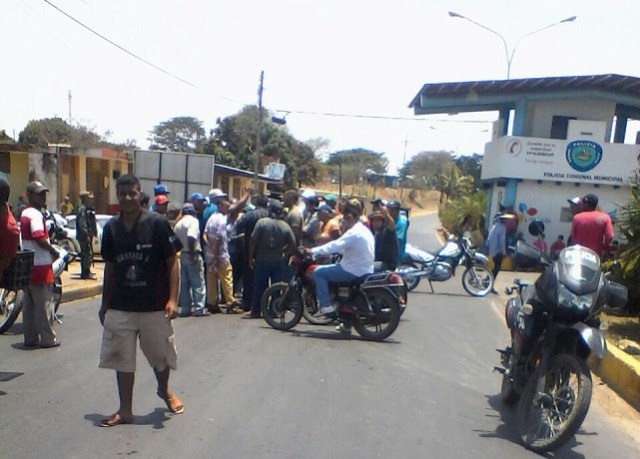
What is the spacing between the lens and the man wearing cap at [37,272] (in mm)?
7590

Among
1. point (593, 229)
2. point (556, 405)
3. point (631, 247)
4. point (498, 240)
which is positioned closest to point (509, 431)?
point (556, 405)

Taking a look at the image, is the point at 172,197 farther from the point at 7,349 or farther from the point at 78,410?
the point at 78,410

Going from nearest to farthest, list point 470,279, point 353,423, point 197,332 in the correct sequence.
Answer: point 353,423
point 197,332
point 470,279

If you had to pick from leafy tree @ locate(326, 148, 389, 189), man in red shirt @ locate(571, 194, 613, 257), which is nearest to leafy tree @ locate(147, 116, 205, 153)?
leafy tree @ locate(326, 148, 389, 189)

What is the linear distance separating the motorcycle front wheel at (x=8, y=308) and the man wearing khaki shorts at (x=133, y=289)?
3.46 metres

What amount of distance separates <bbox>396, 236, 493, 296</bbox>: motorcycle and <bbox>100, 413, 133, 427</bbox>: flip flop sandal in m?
9.63

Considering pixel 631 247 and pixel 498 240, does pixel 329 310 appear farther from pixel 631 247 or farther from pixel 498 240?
pixel 498 240

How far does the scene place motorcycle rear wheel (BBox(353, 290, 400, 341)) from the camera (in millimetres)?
9008

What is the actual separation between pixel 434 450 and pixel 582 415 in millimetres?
1021

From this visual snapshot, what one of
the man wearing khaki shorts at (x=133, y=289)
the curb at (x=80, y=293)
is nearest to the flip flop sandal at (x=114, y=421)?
the man wearing khaki shorts at (x=133, y=289)

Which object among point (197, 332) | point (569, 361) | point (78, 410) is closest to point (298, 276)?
point (197, 332)

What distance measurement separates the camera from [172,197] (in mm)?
20859

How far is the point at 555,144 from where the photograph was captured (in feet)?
75.3

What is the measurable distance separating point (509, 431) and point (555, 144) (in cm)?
1877
